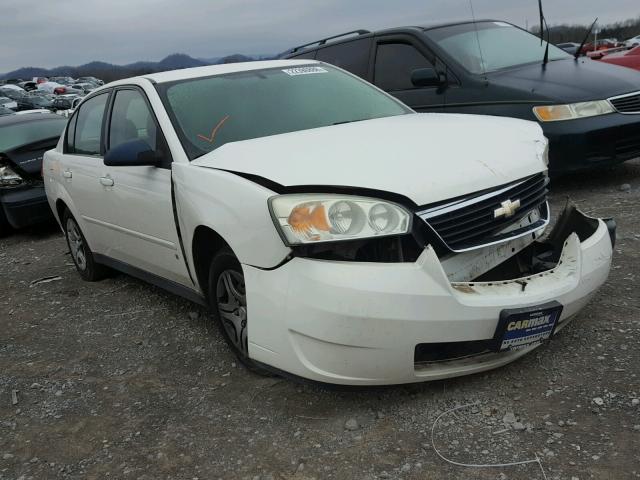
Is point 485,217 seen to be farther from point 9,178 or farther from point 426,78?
point 9,178

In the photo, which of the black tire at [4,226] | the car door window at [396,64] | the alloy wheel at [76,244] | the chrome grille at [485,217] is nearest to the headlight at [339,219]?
the chrome grille at [485,217]

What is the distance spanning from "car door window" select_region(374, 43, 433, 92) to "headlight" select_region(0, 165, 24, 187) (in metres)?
4.20

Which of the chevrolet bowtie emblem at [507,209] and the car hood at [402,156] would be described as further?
the chevrolet bowtie emblem at [507,209]

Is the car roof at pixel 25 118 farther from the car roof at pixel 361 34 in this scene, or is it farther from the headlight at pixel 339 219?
the headlight at pixel 339 219

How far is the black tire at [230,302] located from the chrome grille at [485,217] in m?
0.95

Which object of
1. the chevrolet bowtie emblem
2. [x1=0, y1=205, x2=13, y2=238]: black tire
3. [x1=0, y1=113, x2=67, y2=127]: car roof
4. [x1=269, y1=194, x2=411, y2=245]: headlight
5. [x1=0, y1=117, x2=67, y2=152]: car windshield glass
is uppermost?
[x1=269, y1=194, x2=411, y2=245]: headlight

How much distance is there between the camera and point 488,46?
21.2 ft

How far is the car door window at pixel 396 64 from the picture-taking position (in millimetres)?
6465

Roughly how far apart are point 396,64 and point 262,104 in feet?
10.7

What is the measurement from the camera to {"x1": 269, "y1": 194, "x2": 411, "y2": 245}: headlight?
2471 millimetres

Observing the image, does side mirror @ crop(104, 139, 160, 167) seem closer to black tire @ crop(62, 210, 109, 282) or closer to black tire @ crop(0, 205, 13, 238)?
black tire @ crop(62, 210, 109, 282)

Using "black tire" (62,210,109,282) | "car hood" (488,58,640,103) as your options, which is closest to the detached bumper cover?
"black tire" (62,210,109,282)

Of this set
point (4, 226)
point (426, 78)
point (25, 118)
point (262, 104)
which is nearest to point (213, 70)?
point (262, 104)

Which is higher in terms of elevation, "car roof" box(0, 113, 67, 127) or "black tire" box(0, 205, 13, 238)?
"car roof" box(0, 113, 67, 127)
